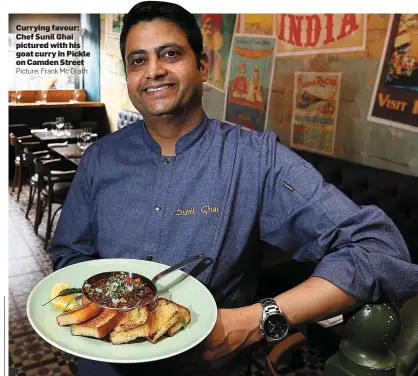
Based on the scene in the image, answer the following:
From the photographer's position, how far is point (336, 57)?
104 inches

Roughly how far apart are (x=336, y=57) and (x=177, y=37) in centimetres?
186

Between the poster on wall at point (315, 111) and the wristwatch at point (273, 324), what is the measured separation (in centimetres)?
207

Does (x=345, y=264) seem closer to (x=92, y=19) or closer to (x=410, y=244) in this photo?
(x=410, y=244)

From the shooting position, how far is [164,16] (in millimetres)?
1026

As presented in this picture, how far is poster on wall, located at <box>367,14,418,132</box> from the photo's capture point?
7.21 feet

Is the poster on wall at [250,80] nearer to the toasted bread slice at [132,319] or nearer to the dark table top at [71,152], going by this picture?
the dark table top at [71,152]

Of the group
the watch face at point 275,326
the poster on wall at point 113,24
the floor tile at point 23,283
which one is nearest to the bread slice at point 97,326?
the watch face at point 275,326

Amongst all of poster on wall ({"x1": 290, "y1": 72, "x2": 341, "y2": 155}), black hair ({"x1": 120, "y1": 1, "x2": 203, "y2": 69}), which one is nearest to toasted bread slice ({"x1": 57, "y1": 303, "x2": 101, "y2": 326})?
black hair ({"x1": 120, "y1": 1, "x2": 203, "y2": 69})

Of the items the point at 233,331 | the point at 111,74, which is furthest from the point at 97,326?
the point at 111,74

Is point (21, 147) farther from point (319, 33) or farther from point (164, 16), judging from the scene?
point (164, 16)

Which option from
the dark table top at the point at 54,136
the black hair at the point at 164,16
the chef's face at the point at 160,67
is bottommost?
the dark table top at the point at 54,136

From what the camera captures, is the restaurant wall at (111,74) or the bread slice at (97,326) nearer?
the bread slice at (97,326)

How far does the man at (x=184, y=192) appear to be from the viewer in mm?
993

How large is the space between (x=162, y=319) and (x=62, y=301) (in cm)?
20
